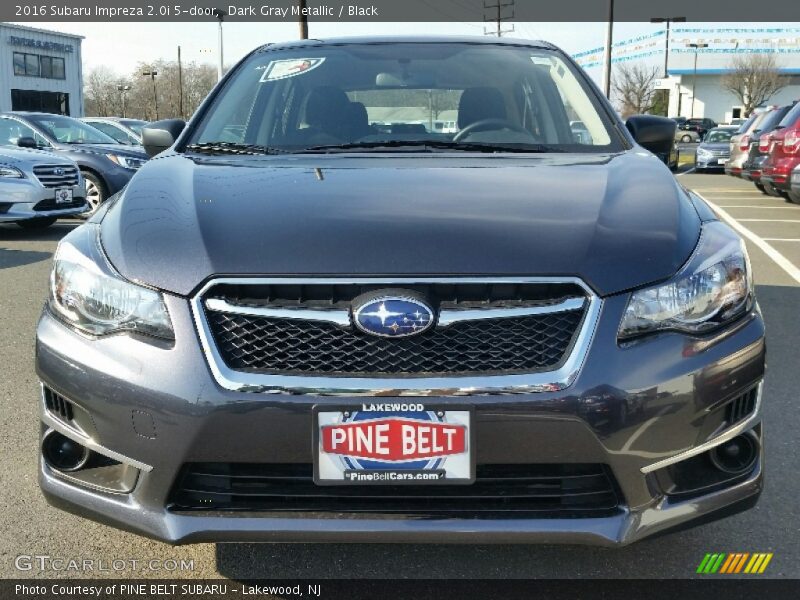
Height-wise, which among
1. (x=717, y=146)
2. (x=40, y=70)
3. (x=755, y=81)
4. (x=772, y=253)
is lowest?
(x=772, y=253)

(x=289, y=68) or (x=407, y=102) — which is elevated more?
(x=289, y=68)

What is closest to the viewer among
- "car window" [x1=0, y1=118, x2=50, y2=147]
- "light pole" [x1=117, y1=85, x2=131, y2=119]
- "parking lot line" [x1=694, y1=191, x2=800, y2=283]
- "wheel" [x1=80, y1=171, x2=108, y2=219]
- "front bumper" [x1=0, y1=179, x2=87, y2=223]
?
"parking lot line" [x1=694, y1=191, x2=800, y2=283]

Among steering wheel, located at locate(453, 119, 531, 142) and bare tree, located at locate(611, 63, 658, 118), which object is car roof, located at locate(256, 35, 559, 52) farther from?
bare tree, located at locate(611, 63, 658, 118)

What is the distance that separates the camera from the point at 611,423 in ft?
6.79

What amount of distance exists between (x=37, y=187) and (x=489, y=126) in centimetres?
792

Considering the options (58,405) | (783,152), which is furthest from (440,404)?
(783,152)

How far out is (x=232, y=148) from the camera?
10.5 feet

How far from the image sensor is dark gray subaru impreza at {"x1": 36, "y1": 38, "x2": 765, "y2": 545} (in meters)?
2.05

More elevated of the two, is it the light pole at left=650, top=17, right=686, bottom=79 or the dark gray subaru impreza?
the light pole at left=650, top=17, right=686, bottom=79

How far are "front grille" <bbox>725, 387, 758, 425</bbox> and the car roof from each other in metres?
2.12

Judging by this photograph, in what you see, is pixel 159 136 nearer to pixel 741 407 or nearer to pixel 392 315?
pixel 392 315

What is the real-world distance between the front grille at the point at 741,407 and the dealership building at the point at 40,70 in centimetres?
5377

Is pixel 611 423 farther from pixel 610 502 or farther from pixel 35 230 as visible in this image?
pixel 35 230
